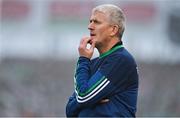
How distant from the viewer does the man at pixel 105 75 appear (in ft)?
20.9

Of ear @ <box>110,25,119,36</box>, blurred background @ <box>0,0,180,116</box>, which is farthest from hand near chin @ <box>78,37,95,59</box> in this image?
blurred background @ <box>0,0,180,116</box>

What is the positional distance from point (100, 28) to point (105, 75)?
11.8 inches

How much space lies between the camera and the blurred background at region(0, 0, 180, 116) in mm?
12836

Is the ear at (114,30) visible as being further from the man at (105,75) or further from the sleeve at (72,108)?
the sleeve at (72,108)

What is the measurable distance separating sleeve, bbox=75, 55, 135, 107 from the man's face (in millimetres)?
135

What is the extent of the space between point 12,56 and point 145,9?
699cm

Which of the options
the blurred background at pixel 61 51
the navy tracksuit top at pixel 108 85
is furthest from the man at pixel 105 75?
the blurred background at pixel 61 51

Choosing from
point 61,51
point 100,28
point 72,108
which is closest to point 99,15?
point 100,28

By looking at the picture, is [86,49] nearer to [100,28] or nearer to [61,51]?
[100,28]

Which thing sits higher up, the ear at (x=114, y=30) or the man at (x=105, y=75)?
the ear at (x=114, y=30)

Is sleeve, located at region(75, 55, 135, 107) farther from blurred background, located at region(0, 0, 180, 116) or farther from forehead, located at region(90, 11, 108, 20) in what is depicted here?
blurred background, located at region(0, 0, 180, 116)

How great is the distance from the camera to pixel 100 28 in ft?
21.2

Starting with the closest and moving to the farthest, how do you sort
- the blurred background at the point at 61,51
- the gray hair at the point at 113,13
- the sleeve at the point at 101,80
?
the sleeve at the point at 101,80 < the gray hair at the point at 113,13 < the blurred background at the point at 61,51

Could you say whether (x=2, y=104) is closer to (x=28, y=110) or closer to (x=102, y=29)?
(x=28, y=110)
